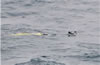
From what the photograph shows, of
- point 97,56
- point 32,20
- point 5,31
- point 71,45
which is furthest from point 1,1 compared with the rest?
point 97,56

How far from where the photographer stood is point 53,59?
10703mm

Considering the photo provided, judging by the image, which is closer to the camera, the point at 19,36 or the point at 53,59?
the point at 53,59

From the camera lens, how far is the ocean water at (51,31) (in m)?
10.9

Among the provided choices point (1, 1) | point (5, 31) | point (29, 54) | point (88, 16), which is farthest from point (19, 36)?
point (1, 1)

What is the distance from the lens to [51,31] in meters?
13.4

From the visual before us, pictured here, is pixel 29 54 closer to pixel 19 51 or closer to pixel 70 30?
pixel 19 51

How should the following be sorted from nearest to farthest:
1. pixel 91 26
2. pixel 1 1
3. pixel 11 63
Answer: pixel 11 63 < pixel 91 26 < pixel 1 1

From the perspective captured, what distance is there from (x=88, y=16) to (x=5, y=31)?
3.83 m

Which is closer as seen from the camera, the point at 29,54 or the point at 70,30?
the point at 29,54

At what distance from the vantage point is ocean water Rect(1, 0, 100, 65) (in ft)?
35.8

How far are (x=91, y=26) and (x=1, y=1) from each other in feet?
20.4

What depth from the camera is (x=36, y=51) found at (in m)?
11.5

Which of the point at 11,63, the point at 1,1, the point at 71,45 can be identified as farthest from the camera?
the point at 1,1

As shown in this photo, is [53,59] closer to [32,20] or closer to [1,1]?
[32,20]
